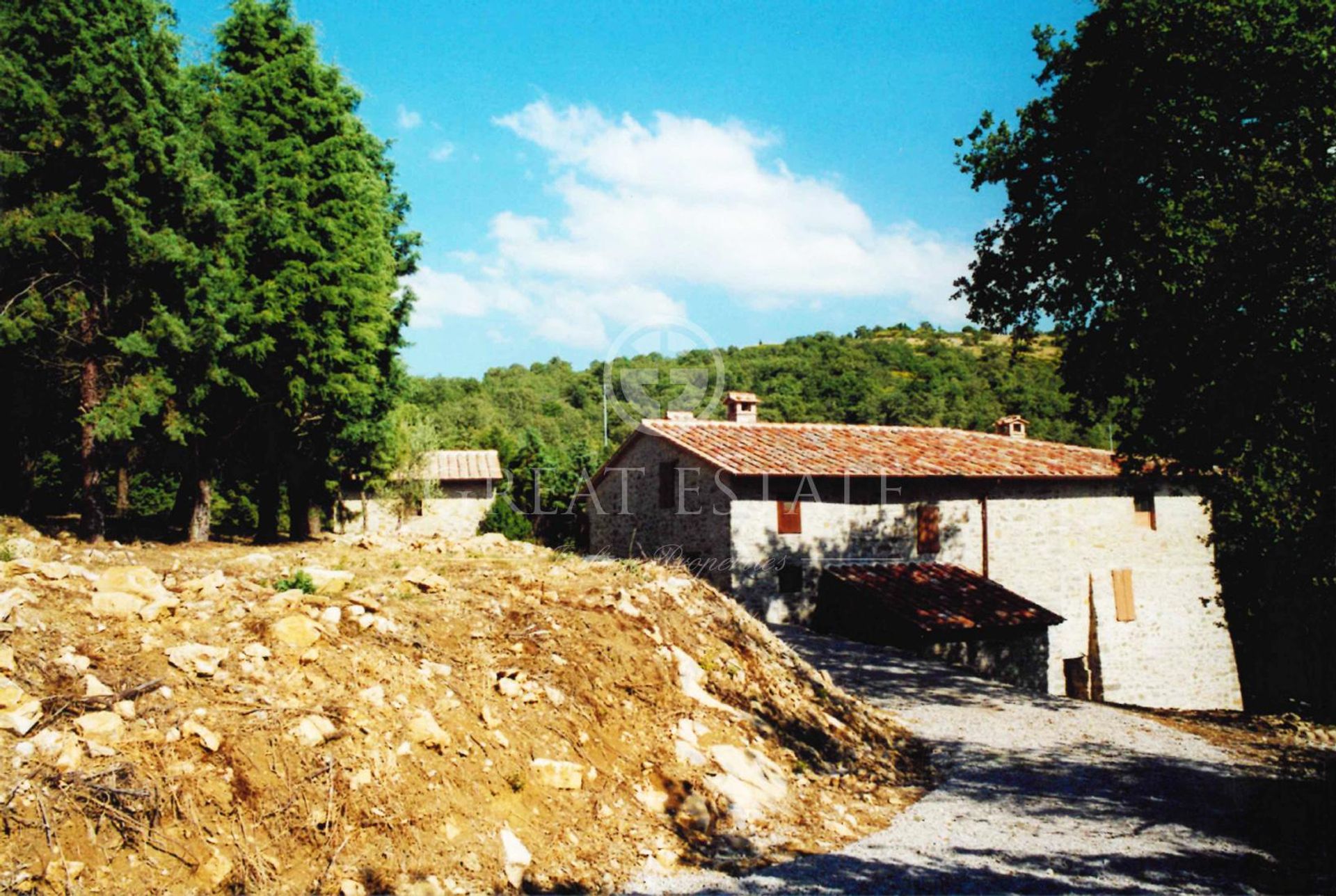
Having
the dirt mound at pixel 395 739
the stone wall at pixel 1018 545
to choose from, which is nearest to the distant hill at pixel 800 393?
the stone wall at pixel 1018 545

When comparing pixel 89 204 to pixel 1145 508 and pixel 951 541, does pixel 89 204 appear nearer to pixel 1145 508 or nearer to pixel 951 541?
pixel 951 541

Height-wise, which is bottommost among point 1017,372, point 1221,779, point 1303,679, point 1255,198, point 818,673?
point 1303,679

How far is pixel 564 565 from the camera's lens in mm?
11070

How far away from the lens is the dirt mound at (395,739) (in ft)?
15.8

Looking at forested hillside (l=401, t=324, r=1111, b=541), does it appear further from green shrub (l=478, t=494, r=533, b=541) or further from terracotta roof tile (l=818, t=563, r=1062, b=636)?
terracotta roof tile (l=818, t=563, r=1062, b=636)

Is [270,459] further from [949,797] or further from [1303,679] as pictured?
[1303,679]

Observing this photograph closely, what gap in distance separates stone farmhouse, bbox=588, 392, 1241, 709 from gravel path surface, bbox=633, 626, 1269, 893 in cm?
466

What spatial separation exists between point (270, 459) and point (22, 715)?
49.8 feet

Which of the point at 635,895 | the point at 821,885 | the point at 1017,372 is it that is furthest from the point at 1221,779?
the point at 1017,372

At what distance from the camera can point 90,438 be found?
13.5 meters

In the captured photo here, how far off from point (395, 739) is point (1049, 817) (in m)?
5.96

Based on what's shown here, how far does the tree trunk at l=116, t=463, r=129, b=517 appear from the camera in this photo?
68.8 feet

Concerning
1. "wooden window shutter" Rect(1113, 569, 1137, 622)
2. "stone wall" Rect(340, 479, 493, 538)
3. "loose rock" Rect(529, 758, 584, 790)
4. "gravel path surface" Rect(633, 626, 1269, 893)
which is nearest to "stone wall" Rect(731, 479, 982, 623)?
"wooden window shutter" Rect(1113, 569, 1137, 622)

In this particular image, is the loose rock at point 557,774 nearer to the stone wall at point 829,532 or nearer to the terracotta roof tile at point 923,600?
the terracotta roof tile at point 923,600
